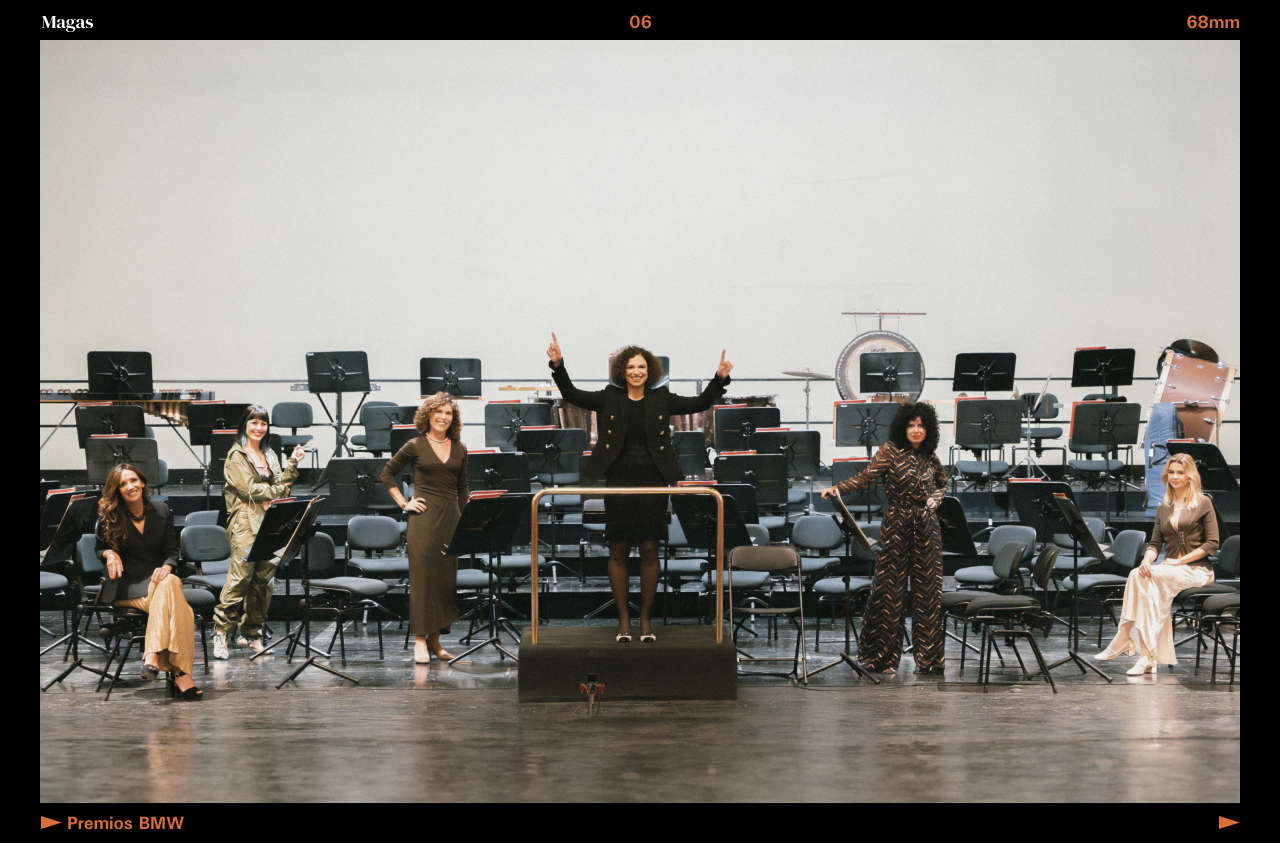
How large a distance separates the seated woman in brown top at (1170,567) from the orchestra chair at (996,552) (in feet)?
1.88

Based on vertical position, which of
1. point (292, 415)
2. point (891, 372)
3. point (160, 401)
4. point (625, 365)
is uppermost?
→ point (891, 372)

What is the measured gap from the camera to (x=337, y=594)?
6.04 m

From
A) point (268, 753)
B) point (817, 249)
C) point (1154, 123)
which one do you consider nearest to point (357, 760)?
point (268, 753)

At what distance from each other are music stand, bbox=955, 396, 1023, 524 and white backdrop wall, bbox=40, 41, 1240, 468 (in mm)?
2849

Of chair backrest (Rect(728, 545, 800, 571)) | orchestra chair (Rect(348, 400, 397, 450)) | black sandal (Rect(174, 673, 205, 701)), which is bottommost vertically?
black sandal (Rect(174, 673, 205, 701))

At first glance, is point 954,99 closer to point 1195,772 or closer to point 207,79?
point 207,79

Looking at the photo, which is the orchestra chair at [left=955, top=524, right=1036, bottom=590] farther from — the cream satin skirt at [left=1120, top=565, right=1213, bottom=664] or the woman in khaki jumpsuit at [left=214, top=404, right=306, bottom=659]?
the woman in khaki jumpsuit at [left=214, top=404, right=306, bottom=659]

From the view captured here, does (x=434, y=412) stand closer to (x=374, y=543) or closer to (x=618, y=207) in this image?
(x=374, y=543)

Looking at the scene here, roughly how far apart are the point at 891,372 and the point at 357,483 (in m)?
4.46

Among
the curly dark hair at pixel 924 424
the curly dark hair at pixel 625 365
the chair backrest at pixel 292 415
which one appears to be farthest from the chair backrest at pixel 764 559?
the chair backrest at pixel 292 415

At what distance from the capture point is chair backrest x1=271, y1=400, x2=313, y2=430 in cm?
977

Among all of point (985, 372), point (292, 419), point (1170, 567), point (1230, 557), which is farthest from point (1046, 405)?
point (292, 419)

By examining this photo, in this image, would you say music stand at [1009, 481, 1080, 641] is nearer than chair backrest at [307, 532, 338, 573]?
Yes

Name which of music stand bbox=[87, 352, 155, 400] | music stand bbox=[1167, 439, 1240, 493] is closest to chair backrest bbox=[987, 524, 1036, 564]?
music stand bbox=[1167, 439, 1240, 493]
